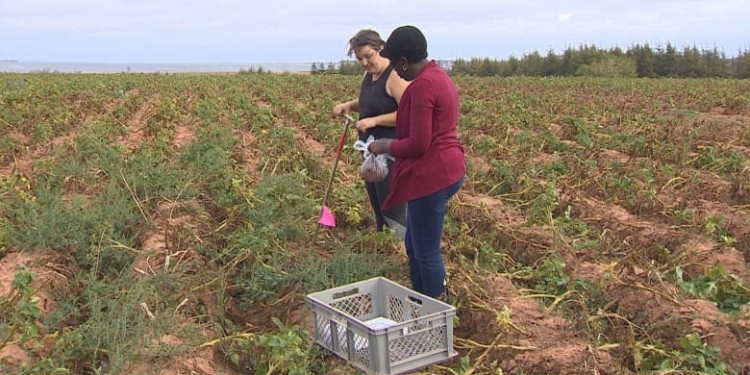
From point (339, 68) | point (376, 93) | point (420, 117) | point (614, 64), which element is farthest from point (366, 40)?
point (339, 68)

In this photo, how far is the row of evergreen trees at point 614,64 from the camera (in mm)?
34031

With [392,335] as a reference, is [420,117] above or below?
above

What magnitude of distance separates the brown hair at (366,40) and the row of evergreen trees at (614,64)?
99.4ft

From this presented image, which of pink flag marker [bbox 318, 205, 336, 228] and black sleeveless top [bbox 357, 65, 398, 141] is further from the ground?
black sleeveless top [bbox 357, 65, 398, 141]

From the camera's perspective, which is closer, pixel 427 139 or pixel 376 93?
pixel 427 139

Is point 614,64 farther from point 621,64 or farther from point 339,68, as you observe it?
point 339,68

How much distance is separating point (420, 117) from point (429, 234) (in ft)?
1.93

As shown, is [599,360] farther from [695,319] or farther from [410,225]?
[410,225]

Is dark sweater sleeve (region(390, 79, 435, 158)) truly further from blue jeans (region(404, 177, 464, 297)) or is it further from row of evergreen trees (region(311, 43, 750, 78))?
row of evergreen trees (region(311, 43, 750, 78))

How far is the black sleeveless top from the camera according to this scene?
3.86m

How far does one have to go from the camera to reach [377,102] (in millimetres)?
3895

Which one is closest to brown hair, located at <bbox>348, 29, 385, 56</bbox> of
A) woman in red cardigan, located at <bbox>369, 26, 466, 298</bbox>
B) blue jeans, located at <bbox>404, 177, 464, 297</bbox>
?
woman in red cardigan, located at <bbox>369, 26, 466, 298</bbox>

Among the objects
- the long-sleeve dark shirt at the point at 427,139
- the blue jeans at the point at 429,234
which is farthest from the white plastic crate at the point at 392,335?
the long-sleeve dark shirt at the point at 427,139

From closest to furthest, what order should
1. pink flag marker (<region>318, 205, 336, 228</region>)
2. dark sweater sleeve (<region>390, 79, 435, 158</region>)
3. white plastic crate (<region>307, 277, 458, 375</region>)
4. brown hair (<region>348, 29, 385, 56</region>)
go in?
1. white plastic crate (<region>307, 277, 458, 375</region>)
2. dark sweater sleeve (<region>390, 79, 435, 158</region>)
3. brown hair (<region>348, 29, 385, 56</region>)
4. pink flag marker (<region>318, 205, 336, 228</region>)
